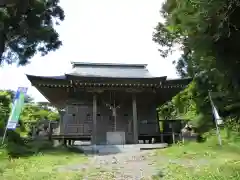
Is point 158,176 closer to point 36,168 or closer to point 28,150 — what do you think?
point 36,168

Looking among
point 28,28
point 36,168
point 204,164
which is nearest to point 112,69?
point 28,28

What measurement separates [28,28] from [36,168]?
9558mm

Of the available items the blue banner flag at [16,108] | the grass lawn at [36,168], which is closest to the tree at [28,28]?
the blue banner flag at [16,108]

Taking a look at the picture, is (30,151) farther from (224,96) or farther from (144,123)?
(224,96)

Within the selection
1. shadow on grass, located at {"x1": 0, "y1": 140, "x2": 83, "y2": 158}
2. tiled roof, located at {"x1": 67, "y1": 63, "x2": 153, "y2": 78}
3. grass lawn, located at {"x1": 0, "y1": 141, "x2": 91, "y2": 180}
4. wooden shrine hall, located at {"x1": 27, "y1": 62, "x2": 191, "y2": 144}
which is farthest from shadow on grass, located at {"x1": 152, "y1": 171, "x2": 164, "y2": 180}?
tiled roof, located at {"x1": 67, "y1": 63, "x2": 153, "y2": 78}

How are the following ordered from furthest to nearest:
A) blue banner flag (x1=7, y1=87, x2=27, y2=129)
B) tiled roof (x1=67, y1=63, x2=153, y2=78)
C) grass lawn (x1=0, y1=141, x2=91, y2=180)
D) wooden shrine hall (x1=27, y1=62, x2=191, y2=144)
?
tiled roof (x1=67, y1=63, x2=153, y2=78), wooden shrine hall (x1=27, y1=62, x2=191, y2=144), blue banner flag (x1=7, y1=87, x2=27, y2=129), grass lawn (x1=0, y1=141, x2=91, y2=180)

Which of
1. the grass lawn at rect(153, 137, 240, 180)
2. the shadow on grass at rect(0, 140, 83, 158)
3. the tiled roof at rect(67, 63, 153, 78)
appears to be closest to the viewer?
the grass lawn at rect(153, 137, 240, 180)

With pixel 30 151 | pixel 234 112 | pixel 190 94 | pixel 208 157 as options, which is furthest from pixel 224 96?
pixel 30 151

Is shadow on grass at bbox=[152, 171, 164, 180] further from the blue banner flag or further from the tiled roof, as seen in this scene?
the tiled roof

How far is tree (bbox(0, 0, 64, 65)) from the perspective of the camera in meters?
14.5

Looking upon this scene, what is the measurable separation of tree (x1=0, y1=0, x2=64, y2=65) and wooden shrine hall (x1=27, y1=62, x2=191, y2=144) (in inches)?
99.3

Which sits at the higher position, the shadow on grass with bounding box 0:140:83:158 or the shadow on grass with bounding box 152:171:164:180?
the shadow on grass with bounding box 0:140:83:158

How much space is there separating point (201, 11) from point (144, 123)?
11288 mm

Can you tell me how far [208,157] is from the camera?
33.1 ft
